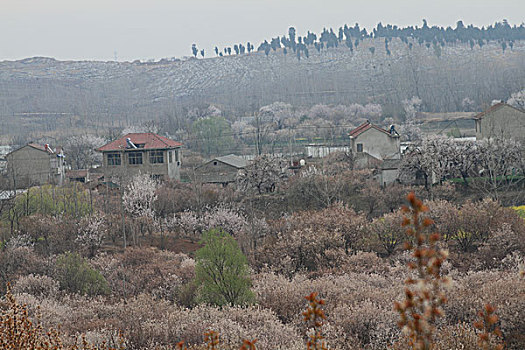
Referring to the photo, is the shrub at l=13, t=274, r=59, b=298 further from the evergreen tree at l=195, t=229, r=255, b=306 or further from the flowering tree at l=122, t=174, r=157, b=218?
the flowering tree at l=122, t=174, r=157, b=218

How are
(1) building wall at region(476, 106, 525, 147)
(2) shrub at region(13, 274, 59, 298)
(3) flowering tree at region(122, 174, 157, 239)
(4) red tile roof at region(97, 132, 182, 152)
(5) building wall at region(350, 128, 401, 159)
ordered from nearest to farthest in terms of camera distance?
1. (2) shrub at region(13, 274, 59, 298)
2. (3) flowering tree at region(122, 174, 157, 239)
3. (1) building wall at region(476, 106, 525, 147)
4. (4) red tile roof at region(97, 132, 182, 152)
5. (5) building wall at region(350, 128, 401, 159)

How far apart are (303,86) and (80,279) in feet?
488

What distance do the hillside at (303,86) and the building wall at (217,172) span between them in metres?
65.5

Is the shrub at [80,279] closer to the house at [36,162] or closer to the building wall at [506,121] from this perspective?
the house at [36,162]

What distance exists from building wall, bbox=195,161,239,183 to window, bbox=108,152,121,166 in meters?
7.54

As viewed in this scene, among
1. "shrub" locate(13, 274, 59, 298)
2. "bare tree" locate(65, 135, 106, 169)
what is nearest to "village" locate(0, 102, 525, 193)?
"bare tree" locate(65, 135, 106, 169)

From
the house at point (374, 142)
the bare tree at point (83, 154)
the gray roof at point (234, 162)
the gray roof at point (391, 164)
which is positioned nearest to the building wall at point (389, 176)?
the gray roof at point (391, 164)

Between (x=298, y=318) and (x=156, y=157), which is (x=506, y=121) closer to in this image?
(x=156, y=157)

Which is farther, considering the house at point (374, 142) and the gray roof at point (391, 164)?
the house at point (374, 142)

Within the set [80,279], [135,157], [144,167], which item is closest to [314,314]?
[80,279]

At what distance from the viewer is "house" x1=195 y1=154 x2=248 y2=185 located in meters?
45.6

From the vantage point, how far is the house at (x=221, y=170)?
45644mm

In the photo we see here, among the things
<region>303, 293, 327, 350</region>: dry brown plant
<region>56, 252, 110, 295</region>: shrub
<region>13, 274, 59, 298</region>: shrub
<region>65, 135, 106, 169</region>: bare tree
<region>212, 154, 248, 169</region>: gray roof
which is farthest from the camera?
<region>65, 135, 106, 169</region>: bare tree

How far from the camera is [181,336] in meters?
10.0
